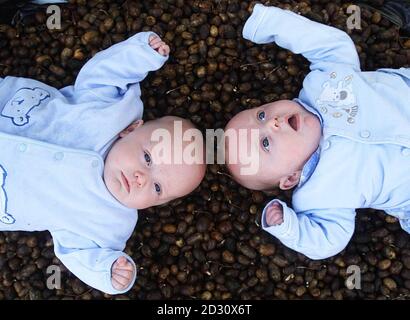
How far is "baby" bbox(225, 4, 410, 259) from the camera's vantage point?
8.07 feet

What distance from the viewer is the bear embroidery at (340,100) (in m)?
2.53

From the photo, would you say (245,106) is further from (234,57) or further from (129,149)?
(129,149)

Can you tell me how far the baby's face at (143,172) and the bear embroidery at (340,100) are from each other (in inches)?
24.3

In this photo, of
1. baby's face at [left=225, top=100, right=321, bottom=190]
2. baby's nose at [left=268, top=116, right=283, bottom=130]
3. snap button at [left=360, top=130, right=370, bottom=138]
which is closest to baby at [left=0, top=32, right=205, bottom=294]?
baby's face at [left=225, top=100, right=321, bottom=190]

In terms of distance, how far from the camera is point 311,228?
99.1 inches

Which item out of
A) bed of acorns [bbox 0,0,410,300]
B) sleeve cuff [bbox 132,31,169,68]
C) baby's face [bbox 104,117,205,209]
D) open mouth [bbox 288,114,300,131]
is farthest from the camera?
bed of acorns [bbox 0,0,410,300]

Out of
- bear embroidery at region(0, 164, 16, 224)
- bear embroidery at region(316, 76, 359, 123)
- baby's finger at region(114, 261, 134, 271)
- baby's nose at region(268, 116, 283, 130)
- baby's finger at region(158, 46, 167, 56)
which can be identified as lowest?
baby's finger at region(114, 261, 134, 271)

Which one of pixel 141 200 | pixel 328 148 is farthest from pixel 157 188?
pixel 328 148

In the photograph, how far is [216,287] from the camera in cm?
277

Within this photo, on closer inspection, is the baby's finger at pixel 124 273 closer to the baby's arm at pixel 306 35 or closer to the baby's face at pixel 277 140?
the baby's face at pixel 277 140

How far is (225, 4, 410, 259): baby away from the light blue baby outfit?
515 mm

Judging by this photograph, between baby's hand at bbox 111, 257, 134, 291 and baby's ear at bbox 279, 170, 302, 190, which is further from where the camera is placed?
baby's ear at bbox 279, 170, 302, 190

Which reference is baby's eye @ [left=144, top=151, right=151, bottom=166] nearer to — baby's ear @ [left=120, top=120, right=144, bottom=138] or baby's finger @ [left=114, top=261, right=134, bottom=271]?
baby's ear @ [left=120, top=120, right=144, bottom=138]

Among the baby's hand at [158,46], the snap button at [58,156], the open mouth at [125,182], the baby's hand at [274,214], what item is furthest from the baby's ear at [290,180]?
the snap button at [58,156]
